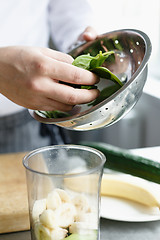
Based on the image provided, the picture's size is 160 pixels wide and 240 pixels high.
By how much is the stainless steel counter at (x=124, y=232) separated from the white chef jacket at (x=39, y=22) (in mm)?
594

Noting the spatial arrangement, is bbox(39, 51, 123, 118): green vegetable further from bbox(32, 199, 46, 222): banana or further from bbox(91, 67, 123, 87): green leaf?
bbox(32, 199, 46, 222): banana

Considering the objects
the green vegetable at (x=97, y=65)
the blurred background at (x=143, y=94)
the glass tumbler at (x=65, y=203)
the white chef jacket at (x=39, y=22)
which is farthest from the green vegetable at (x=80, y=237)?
the blurred background at (x=143, y=94)

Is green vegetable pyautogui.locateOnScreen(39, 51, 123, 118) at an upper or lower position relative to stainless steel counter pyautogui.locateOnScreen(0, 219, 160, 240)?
upper

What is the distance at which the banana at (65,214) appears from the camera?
20.1 inches

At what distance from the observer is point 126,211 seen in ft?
2.29

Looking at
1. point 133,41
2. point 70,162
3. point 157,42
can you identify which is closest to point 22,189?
point 70,162

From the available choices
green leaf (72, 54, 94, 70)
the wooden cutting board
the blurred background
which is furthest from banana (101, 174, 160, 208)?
the blurred background

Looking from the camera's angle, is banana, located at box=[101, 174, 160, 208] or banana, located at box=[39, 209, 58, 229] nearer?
banana, located at box=[39, 209, 58, 229]

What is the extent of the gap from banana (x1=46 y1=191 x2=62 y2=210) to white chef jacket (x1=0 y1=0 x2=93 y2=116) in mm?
687

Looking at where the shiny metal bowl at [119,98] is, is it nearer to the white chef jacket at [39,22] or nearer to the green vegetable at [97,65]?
the green vegetable at [97,65]

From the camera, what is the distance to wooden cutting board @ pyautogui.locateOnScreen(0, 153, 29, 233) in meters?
0.67

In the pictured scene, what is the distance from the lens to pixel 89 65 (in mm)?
587

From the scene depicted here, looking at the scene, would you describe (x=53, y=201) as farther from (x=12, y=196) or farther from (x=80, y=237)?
(x=12, y=196)

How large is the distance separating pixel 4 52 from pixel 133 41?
1.03 ft
